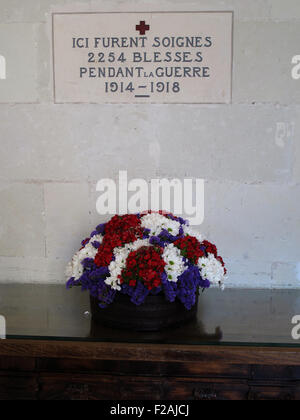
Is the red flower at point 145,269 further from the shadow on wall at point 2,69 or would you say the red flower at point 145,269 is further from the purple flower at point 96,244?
the shadow on wall at point 2,69

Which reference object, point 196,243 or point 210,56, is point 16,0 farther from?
point 196,243

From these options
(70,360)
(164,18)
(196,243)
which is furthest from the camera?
(164,18)

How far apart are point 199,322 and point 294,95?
3.66ft

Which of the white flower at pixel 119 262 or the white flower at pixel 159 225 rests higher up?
the white flower at pixel 159 225

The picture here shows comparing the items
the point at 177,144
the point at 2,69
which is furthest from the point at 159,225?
the point at 2,69

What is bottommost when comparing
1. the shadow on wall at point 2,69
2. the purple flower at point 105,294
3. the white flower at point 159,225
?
the purple flower at point 105,294

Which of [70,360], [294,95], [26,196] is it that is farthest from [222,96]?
[70,360]

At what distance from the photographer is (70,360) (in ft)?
5.11

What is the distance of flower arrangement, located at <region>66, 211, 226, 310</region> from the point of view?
156 cm

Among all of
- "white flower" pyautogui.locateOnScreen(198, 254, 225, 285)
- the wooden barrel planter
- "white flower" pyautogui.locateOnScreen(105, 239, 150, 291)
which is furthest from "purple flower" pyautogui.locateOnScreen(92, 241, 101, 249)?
"white flower" pyautogui.locateOnScreen(198, 254, 225, 285)

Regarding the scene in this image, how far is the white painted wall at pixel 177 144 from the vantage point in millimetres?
2047

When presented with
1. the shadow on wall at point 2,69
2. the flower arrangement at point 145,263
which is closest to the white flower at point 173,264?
the flower arrangement at point 145,263

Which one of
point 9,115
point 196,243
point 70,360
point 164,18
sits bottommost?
point 70,360

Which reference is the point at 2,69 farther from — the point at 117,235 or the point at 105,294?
the point at 105,294
